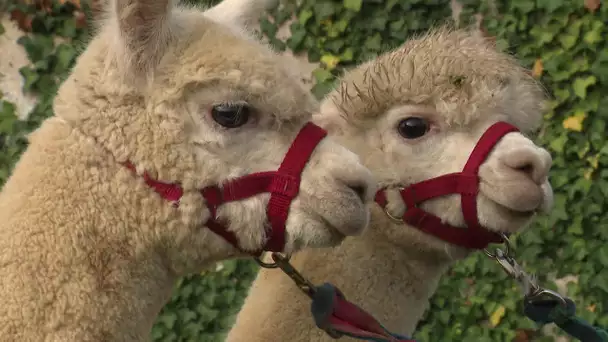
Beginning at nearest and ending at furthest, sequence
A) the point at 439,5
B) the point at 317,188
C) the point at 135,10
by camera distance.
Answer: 1. the point at 135,10
2. the point at 317,188
3. the point at 439,5

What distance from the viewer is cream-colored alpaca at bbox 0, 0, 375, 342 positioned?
4.93ft

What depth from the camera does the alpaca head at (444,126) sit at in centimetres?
212

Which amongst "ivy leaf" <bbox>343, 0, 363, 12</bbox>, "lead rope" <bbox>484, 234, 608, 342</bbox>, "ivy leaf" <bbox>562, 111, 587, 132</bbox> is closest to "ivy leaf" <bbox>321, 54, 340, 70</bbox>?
"ivy leaf" <bbox>343, 0, 363, 12</bbox>

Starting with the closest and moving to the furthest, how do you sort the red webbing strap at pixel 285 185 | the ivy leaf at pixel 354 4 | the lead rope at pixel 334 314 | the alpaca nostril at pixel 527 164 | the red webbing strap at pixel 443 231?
1. the red webbing strap at pixel 285 185
2. the lead rope at pixel 334 314
3. the alpaca nostril at pixel 527 164
4. the red webbing strap at pixel 443 231
5. the ivy leaf at pixel 354 4

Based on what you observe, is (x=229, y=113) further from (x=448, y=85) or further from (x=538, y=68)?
(x=538, y=68)

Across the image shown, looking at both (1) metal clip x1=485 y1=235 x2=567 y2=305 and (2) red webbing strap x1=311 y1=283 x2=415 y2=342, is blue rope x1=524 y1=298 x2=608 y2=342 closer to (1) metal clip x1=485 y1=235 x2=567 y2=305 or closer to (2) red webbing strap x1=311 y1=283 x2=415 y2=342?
(1) metal clip x1=485 y1=235 x2=567 y2=305

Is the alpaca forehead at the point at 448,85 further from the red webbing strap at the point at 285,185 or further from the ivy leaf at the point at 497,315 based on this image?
the ivy leaf at the point at 497,315

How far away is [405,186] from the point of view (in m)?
2.28

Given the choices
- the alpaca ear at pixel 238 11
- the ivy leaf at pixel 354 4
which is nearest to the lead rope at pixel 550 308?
the alpaca ear at pixel 238 11

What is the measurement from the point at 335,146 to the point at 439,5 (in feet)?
10.1

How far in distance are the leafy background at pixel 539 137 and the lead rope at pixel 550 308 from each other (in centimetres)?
225

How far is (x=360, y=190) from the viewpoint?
1713 millimetres

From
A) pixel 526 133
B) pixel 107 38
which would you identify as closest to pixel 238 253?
pixel 107 38

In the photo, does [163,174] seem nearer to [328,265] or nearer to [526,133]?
[328,265]
